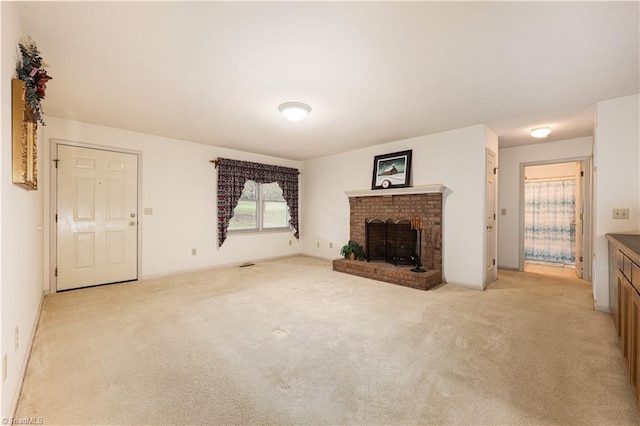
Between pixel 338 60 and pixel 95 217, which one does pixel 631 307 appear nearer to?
pixel 338 60

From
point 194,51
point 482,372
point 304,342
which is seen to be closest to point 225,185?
point 194,51

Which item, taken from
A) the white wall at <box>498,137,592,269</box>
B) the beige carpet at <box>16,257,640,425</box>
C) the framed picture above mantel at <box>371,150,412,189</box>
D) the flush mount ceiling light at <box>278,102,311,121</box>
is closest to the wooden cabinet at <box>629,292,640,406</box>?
the beige carpet at <box>16,257,640,425</box>

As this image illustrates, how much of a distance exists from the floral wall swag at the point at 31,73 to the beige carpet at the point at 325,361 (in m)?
1.86

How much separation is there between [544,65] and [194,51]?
9.43ft

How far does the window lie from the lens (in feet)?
19.2

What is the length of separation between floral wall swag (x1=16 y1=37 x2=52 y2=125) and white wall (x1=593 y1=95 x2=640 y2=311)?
17.1 feet

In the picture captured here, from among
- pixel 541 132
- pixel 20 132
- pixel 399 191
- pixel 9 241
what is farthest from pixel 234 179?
pixel 541 132

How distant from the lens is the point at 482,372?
1909 mm

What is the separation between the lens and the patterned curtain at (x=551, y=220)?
18.9ft

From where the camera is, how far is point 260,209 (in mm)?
6105

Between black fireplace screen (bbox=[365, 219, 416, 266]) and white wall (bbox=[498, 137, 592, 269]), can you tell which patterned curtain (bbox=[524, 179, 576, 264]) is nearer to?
white wall (bbox=[498, 137, 592, 269])

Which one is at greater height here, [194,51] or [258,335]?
[194,51]

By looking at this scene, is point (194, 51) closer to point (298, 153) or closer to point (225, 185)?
point (225, 185)

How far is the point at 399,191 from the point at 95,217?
15.3 feet
